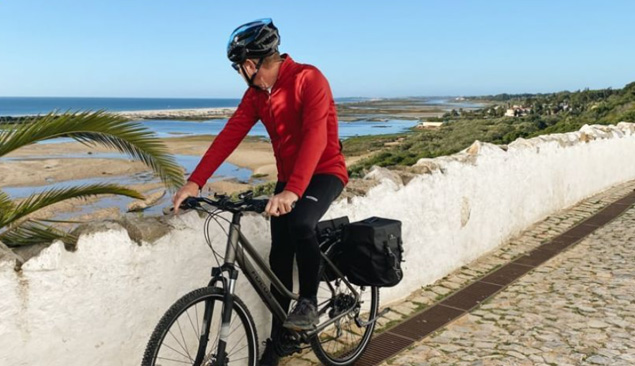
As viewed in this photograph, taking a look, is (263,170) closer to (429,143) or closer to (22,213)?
(429,143)

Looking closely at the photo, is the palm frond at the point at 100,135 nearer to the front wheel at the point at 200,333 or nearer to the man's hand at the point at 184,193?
the man's hand at the point at 184,193

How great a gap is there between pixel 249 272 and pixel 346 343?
1.26 meters

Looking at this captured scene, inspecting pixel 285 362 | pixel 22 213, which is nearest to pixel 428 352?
pixel 285 362

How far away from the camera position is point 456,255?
5.54m

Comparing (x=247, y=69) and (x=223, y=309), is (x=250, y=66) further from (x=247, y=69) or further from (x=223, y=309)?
(x=223, y=309)

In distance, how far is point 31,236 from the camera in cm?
279

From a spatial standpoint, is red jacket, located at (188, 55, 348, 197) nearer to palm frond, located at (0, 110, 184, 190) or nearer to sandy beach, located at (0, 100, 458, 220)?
palm frond, located at (0, 110, 184, 190)

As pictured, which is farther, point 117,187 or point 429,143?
point 429,143

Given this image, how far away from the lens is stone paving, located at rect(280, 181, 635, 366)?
3.62 meters

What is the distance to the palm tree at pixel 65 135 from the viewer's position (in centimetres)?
284

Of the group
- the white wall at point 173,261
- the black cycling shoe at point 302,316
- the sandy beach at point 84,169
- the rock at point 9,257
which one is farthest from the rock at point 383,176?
the sandy beach at point 84,169

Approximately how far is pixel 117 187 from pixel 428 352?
2284mm

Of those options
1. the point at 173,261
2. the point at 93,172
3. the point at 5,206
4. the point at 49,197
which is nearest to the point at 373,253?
the point at 173,261

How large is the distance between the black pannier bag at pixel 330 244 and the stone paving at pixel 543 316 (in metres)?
0.65
